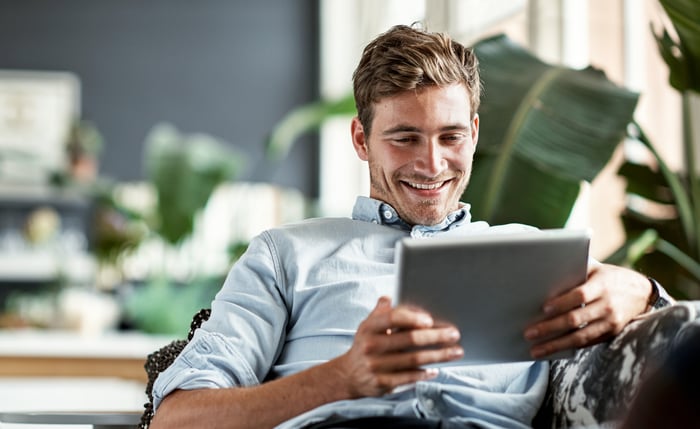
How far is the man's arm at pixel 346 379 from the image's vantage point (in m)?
1.16

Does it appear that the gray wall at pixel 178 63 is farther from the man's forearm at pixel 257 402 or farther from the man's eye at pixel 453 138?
the man's forearm at pixel 257 402

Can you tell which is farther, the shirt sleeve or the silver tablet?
the shirt sleeve

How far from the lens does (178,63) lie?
325 inches

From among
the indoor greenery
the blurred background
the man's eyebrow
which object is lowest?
the blurred background

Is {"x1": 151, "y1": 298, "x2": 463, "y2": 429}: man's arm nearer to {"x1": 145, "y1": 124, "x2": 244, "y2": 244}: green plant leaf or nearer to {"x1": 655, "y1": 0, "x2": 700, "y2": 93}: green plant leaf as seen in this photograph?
{"x1": 655, "y1": 0, "x2": 700, "y2": 93}: green plant leaf

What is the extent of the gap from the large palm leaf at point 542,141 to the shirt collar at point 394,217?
51 cm

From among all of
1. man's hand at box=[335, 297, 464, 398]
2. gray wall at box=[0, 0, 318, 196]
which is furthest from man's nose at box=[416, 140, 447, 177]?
gray wall at box=[0, 0, 318, 196]

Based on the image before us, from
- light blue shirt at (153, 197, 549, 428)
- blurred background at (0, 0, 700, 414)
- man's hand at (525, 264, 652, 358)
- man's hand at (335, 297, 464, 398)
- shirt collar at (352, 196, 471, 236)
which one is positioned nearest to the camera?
man's hand at (335, 297, 464, 398)

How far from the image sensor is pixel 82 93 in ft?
26.6

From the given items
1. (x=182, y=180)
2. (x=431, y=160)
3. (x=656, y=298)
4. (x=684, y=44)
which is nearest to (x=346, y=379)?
(x=431, y=160)

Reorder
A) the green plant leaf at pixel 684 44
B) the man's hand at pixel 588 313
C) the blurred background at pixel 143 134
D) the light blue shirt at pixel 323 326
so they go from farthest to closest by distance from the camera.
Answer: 1. the blurred background at pixel 143 134
2. the green plant leaf at pixel 684 44
3. the light blue shirt at pixel 323 326
4. the man's hand at pixel 588 313

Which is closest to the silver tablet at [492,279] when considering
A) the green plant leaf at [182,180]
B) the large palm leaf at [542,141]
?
the large palm leaf at [542,141]

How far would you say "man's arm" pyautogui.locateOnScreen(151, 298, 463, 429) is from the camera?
3.81ft

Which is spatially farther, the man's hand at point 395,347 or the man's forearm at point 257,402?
the man's forearm at point 257,402
